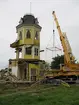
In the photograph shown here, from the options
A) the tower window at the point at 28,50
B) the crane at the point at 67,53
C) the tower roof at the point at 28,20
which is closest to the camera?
the crane at the point at 67,53

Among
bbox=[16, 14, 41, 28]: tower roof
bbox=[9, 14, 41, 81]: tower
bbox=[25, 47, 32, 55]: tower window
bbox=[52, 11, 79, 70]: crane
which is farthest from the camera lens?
bbox=[16, 14, 41, 28]: tower roof

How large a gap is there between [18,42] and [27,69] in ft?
22.0

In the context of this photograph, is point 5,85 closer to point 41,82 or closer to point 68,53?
point 41,82

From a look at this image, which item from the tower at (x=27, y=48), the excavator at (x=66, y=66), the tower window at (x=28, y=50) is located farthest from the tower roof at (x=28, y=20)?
the excavator at (x=66, y=66)

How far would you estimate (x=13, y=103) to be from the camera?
65.0 feet

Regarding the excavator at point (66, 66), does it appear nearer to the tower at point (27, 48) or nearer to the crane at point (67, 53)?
the crane at point (67, 53)

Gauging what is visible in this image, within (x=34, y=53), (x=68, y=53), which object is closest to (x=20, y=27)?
(x=34, y=53)

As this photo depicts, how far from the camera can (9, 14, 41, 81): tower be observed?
52969 mm

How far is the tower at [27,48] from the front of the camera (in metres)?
53.0

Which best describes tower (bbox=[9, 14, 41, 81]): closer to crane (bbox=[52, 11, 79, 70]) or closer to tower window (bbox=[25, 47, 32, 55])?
tower window (bbox=[25, 47, 32, 55])

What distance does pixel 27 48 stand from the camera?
54.6 meters

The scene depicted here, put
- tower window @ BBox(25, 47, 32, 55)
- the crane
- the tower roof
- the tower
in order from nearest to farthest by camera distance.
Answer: the crane < the tower < tower window @ BBox(25, 47, 32, 55) < the tower roof

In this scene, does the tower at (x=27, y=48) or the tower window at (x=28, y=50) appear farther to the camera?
the tower window at (x=28, y=50)

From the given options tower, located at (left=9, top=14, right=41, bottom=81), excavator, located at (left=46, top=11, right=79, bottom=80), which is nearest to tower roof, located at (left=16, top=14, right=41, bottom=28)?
tower, located at (left=9, top=14, right=41, bottom=81)
